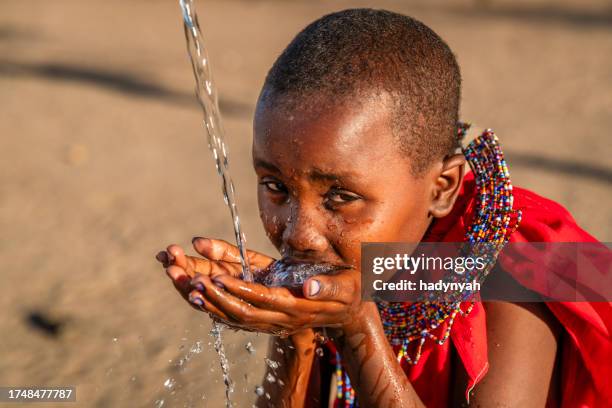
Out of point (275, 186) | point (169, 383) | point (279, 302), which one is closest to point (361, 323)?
point (279, 302)

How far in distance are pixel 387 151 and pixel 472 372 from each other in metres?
0.65

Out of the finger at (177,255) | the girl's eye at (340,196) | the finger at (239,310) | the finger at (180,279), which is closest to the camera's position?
the finger at (239,310)

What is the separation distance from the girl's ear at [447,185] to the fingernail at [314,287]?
2.02 feet

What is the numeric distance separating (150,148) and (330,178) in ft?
14.9

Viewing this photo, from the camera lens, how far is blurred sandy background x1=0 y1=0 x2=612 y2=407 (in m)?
3.79

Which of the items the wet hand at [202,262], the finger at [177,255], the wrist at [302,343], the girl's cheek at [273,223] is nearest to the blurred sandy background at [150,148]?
the wrist at [302,343]

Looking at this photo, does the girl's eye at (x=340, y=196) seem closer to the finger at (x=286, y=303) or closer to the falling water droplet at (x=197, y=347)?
the finger at (x=286, y=303)

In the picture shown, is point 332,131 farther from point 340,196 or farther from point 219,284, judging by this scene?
point 219,284

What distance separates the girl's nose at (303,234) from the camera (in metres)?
2.02

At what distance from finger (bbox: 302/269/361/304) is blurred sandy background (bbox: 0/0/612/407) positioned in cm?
165

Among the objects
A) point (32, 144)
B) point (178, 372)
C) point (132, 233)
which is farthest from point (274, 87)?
point (32, 144)

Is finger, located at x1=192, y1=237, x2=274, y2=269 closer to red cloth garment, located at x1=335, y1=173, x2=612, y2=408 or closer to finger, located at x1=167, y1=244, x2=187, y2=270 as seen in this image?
finger, located at x1=167, y1=244, x2=187, y2=270

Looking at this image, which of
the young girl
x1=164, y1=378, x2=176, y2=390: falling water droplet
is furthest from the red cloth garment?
x1=164, y1=378, x2=176, y2=390: falling water droplet

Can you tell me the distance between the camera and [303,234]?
2016 millimetres
